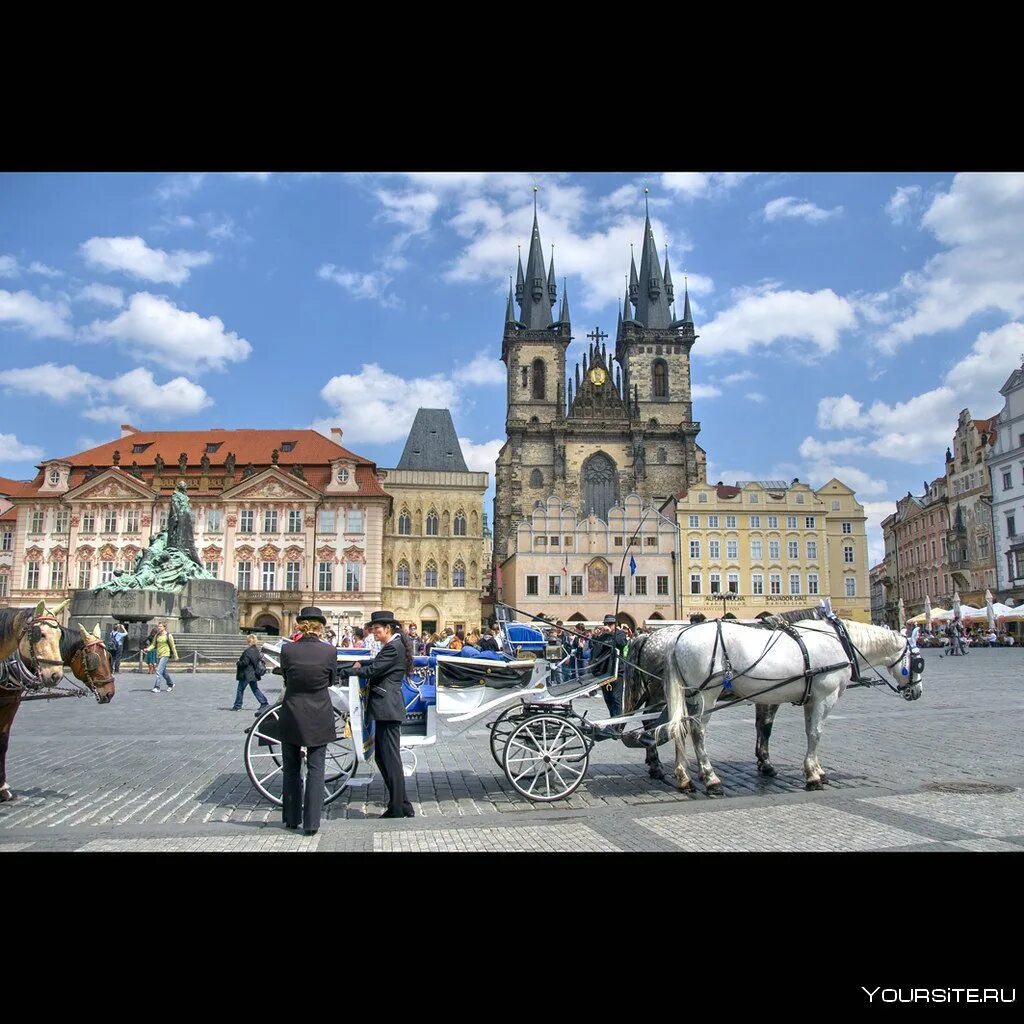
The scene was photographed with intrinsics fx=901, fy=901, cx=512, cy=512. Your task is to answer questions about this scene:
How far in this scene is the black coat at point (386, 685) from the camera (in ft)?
22.2

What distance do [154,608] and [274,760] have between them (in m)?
20.9

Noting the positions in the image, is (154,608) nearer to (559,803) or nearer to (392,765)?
(392,765)

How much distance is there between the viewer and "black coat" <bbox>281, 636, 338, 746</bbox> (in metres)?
6.18

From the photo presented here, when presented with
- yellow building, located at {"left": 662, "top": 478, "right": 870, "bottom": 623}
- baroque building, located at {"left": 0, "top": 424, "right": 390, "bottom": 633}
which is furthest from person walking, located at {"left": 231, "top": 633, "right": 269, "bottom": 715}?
yellow building, located at {"left": 662, "top": 478, "right": 870, "bottom": 623}

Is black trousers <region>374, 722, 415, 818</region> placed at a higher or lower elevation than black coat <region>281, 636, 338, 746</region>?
lower

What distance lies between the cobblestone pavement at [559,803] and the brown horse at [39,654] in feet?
2.85

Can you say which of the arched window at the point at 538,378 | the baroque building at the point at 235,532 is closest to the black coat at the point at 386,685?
the baroque building at the point at 235,532

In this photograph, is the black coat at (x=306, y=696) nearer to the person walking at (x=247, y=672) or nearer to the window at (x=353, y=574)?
the person walking at (x=247, y=672)

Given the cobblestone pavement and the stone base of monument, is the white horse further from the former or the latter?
the stone base of monument

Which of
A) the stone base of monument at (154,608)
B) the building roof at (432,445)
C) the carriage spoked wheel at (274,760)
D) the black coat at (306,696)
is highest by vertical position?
the building roof at (432,445)

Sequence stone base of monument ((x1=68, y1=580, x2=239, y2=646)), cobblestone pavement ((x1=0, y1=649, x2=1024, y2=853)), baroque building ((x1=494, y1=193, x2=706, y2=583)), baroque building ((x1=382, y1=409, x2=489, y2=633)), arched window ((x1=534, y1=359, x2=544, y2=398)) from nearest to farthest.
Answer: cobblestone pavement ((x1=0, y1=649, x2=1024, y2=853)), stone base of monument ((x1=68, y1=580, x2=239, y2=646)), baroque building ((x1=382, y1=409, x2=489, y2=633)), baroque building ((x1=494, y1=193, x2=706, y2=583)), arched window ((x1=534, y1=359, x2=544, y2=398))

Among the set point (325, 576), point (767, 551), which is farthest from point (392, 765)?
point (767, 551)

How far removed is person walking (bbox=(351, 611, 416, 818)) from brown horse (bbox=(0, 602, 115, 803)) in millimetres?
2014

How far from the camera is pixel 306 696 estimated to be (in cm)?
623
